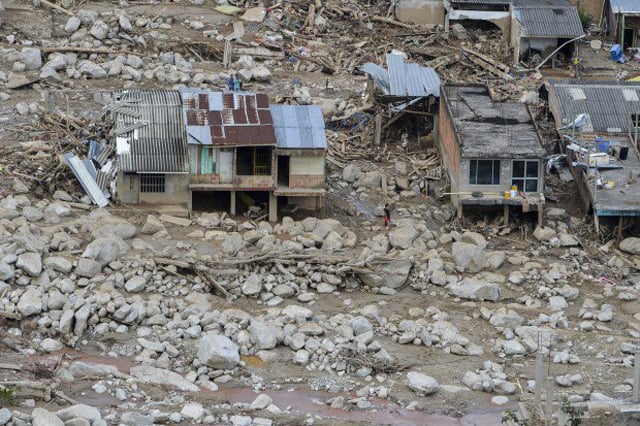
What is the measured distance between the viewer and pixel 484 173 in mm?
43781

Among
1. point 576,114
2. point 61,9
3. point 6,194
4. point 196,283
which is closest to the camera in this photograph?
point 196,283

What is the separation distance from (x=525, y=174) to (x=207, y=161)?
26.2 feet

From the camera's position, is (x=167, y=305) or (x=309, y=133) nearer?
(x=167, y=305)

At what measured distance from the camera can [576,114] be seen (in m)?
47.6

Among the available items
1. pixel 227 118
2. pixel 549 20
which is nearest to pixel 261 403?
pixel 227 118

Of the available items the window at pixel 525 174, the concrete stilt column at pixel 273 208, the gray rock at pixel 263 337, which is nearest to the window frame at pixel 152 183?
the concrete stilt column at pixel 273 208

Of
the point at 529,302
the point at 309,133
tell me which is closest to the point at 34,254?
the point at 309,133

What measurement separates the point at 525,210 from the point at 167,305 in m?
10.5

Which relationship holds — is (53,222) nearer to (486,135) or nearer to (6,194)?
(6,194)

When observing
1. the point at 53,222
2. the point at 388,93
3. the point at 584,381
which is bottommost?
the point at 584,381

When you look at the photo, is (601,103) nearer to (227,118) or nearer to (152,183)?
(227,118)

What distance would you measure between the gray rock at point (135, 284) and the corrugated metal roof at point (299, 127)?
20.0 feet

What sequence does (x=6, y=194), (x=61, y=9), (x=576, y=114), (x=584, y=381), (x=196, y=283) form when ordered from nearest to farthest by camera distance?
(x=584, y=381) < (x=196, y=283) < (x=6, y=194) < (x=576, y=114) < (x=61, y=9)

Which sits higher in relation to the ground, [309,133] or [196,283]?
[309,133]
